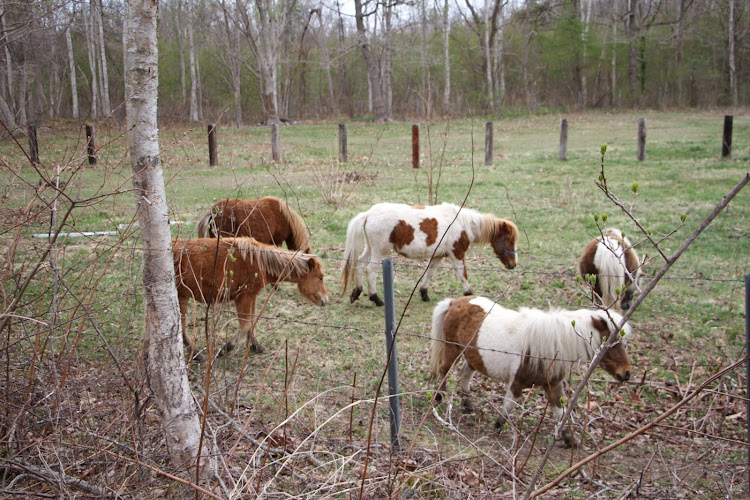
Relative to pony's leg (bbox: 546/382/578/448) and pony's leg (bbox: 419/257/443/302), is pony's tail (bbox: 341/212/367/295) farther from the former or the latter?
pony's leg (bbox: 546/382/578/448)

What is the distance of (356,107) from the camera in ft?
133

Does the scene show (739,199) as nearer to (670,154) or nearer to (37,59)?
(670,154)

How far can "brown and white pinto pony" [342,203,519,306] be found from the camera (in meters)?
7.70

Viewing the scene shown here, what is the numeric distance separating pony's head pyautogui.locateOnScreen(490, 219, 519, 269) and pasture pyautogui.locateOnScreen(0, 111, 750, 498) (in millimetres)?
355

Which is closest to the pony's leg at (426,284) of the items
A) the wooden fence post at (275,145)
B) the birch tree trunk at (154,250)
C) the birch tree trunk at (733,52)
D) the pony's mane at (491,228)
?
the pony's mane at (491,228)

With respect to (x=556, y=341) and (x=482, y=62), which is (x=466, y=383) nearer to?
(x=556, y=341)

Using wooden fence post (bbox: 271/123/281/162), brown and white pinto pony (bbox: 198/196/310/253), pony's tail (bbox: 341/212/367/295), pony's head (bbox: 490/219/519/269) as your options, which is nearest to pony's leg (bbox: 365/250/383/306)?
pony's tail (bbox: 341/212/367/295)

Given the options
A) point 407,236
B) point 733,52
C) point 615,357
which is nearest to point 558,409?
point 615,357

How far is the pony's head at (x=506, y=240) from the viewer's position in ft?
26.5

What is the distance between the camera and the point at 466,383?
17.8ft

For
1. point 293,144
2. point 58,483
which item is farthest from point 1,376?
point 293,144

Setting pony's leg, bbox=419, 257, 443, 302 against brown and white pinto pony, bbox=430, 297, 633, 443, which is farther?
pony's leg, bbox=419, 257, 443, 302

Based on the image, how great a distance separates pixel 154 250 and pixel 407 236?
501cm

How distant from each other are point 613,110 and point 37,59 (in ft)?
113
